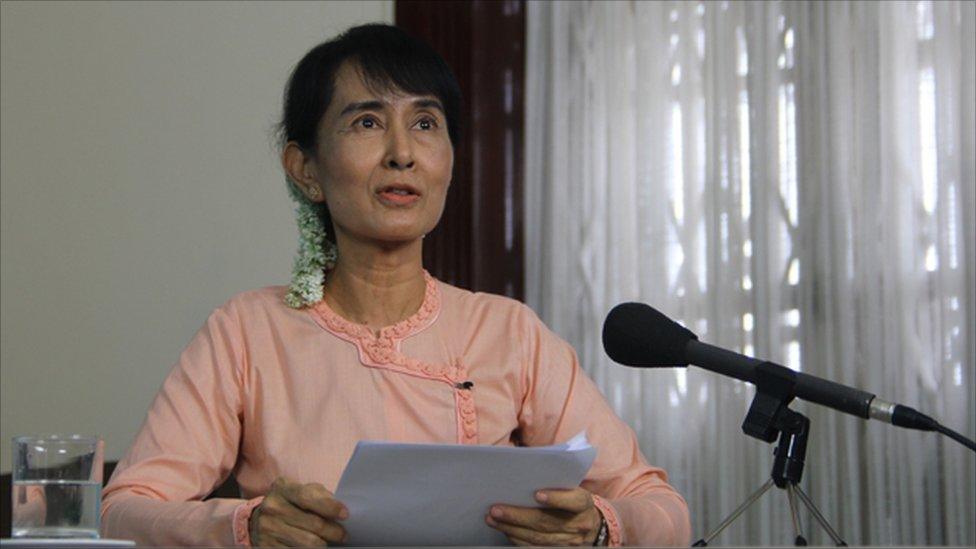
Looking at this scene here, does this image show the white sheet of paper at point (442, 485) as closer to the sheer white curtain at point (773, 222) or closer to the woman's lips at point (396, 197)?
the woman's lips at point (396, 197)

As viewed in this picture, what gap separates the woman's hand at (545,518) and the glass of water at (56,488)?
52 centimetres

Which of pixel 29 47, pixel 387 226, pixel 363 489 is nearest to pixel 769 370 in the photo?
pixel 363 489

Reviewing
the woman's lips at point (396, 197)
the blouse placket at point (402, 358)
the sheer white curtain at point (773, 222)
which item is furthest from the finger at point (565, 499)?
the sheer white curtain at point (773, 222)

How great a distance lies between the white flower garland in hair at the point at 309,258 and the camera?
7.55ft

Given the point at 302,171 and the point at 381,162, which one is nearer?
the point at 381,162

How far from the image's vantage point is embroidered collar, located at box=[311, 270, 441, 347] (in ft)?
7.39

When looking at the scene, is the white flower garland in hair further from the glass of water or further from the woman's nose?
the glass of water

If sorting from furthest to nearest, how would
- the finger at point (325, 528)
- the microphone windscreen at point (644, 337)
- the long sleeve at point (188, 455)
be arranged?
1. the long sleeve at point (188, 455)
2. the microphone windscreen at point (644, 337)
3. the finger at point (325, 528)

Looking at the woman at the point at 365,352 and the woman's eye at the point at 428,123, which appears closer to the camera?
the woman at the point at 365,352

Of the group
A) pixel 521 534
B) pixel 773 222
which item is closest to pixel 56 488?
pixel 521 534

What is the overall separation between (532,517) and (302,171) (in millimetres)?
876

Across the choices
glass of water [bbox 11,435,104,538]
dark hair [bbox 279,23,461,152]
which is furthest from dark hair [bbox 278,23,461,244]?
glass of water [bbox 11,435,104,538]

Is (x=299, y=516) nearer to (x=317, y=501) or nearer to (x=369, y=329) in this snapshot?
(x=317, y=501)

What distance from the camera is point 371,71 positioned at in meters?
2.32
